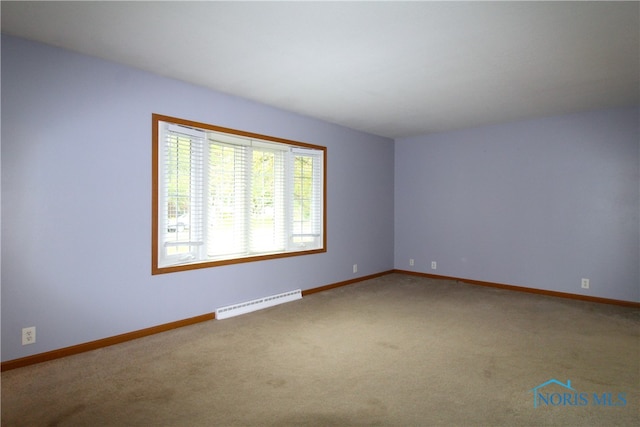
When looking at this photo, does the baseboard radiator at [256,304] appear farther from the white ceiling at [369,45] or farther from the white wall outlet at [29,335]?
the white ceiling at [369,45]

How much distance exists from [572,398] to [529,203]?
349cm

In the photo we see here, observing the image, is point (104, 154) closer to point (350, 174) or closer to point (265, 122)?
point (265, 122)

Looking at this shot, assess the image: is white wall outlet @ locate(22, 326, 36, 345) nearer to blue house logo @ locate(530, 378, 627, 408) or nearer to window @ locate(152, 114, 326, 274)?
window @ locate(152, 114, 326, 274)

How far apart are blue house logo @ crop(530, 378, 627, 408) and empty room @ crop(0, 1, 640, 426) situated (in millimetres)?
15

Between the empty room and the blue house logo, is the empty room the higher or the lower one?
the higher one

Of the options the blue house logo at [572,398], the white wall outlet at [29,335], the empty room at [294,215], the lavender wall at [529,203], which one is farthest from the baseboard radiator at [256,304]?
the blue house logo at [572,398]

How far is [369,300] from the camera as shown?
4.70 m

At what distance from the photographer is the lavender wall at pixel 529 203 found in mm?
4484

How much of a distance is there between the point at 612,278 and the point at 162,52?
18.8 ft

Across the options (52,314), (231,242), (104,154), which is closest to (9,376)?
(52,314)

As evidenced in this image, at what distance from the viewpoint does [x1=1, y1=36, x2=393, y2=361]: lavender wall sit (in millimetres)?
2635

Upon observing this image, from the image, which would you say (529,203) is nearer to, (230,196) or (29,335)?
(230,196)

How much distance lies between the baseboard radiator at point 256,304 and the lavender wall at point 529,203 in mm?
2715

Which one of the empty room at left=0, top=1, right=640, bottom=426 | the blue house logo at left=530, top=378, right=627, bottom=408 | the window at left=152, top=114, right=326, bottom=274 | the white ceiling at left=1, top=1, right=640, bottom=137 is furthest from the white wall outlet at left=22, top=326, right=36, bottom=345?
the blue house logo at left=530, top=378, right=627, bottom=408
